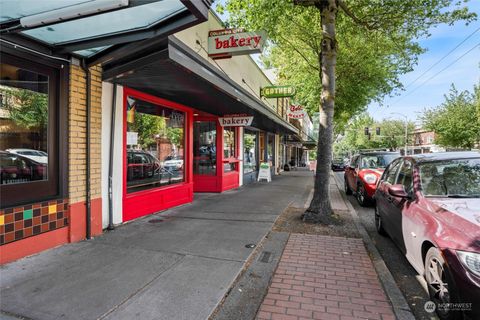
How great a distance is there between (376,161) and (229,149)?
5184 mm

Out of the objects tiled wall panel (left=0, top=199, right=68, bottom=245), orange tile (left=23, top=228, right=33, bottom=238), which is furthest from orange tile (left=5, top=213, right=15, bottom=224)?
orange tile (left=23, top=228, right=33, bottom=238)

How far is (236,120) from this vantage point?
977 centimetres

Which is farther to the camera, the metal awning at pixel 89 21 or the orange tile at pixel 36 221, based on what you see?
the orange tile at pixel 36 221

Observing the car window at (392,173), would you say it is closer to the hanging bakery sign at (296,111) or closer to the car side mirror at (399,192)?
the car side mirror at (399,192)

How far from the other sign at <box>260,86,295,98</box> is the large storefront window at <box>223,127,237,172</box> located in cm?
299

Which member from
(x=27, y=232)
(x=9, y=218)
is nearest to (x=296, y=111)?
(x=27, y=232)

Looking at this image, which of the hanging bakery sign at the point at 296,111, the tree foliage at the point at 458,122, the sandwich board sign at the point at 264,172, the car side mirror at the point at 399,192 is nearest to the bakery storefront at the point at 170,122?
the car side mirror at the point at 399,192

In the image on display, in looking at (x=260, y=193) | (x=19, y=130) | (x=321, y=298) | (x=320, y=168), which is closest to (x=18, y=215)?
(x=19, y=130)

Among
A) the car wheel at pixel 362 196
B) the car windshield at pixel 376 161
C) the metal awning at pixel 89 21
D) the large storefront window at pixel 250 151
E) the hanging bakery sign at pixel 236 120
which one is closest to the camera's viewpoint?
the metal awning at pixel 89 21

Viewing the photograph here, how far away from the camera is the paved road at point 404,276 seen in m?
3.19

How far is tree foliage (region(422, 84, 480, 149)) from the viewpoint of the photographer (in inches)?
1017

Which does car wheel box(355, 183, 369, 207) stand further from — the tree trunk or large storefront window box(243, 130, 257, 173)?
large storefront window box(243, 130, 257, 173)

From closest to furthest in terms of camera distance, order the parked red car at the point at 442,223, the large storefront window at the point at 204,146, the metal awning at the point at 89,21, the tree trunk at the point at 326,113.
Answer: the parked red car at the point at 442,223 → the metal awning at the point at 89,21 → the tree trunk at the point at 326,113 → the large storefront window at the point at 204,146

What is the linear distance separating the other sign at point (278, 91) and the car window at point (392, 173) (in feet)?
26.4
